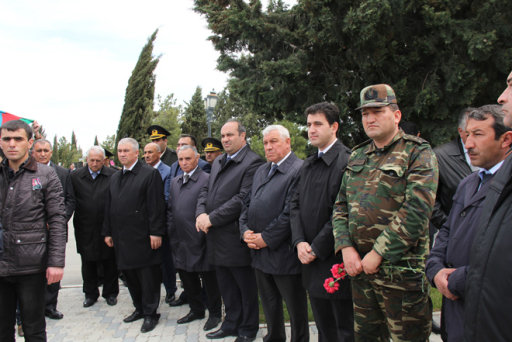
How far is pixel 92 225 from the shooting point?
17.8ft

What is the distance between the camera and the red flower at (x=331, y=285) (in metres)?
2.79

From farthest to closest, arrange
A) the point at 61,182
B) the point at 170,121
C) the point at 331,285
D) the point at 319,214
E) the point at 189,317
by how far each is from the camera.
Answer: the point at 170,121 → the point at 61,182 → the point at 189,317 → the point at 319,214 → the point at 331,285

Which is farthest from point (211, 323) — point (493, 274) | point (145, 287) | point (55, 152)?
point (55, 152)

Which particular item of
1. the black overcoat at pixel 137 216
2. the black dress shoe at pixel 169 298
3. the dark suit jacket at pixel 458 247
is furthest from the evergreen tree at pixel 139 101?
the dark suit jacket at pixel 458 247

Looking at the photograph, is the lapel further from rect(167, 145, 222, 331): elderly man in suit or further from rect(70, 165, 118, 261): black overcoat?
rect(70, 165, 118, 261): black overcoat

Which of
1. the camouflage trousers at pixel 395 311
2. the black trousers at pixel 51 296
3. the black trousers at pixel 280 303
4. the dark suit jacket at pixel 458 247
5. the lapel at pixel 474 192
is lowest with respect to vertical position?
the black trousers at pixel 51 296

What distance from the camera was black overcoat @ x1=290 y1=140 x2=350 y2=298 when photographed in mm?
3021

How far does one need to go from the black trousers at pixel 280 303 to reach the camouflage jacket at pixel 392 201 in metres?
1.00

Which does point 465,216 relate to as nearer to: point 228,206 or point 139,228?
point 228,206

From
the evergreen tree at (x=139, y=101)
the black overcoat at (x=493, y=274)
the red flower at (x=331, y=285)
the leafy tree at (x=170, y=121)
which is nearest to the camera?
the black overcoat at (x=493, y=274)

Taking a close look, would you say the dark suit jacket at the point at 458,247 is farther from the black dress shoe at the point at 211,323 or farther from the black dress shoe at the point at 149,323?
the black dress shoe at the point at 149,323

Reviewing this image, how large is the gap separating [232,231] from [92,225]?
250cm

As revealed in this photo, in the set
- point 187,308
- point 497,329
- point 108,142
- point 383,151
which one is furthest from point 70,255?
point 108,142

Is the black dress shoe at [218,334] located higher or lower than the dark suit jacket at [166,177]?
lower
